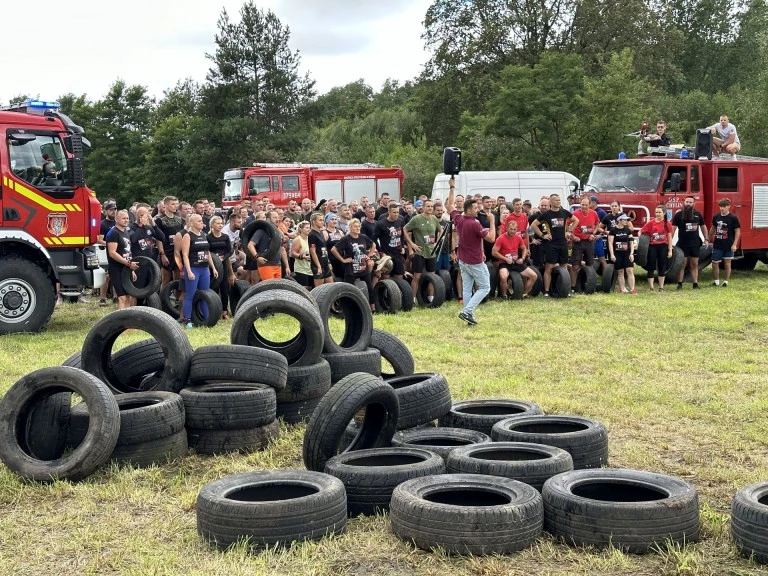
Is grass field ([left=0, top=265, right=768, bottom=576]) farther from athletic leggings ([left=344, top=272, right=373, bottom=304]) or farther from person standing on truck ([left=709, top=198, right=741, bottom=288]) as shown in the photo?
person standing on truck ([left=709, top=198, right=741, bottom=288])

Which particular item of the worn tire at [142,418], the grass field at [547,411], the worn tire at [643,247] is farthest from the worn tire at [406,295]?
the worn tire at [142,418]

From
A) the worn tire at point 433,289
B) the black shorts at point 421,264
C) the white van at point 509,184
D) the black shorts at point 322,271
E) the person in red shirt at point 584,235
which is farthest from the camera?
the white van at point 509,184

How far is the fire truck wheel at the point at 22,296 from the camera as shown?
13.0m

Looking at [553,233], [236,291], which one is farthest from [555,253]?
[236,291]

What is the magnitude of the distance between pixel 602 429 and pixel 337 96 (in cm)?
8805

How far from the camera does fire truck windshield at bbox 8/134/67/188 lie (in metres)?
13.0

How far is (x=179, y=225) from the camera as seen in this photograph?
49.4 ft

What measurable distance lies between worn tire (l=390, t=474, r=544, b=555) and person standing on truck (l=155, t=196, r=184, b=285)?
10580 millimetres

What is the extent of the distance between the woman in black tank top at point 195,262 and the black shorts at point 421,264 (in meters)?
3.89

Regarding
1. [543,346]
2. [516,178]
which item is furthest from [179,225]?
[516,178]

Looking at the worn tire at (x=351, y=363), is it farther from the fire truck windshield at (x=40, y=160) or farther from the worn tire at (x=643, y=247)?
the worn tire at (x=643, y=247)

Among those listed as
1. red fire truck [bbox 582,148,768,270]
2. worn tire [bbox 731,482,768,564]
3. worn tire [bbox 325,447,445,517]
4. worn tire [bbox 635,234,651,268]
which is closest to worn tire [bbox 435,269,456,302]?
worn tire [bbox 635,234,651,268]

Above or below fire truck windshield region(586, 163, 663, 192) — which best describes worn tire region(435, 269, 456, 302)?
below

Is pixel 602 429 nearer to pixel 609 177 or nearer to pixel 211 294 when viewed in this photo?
pixel 211 294
